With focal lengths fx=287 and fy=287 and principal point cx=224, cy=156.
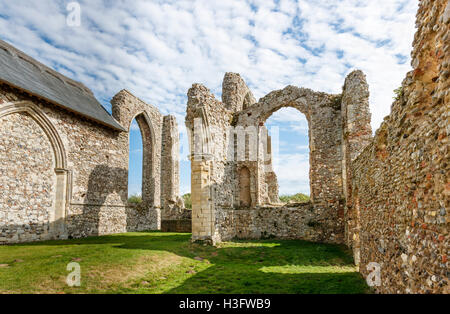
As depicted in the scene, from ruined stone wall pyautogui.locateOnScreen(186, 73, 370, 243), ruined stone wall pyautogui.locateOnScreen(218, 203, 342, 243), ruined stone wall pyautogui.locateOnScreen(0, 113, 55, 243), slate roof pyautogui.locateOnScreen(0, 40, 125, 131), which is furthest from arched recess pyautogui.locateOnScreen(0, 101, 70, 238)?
ruined stone wall pyautogui.locateOnScreen(218, 203, 342, 243)

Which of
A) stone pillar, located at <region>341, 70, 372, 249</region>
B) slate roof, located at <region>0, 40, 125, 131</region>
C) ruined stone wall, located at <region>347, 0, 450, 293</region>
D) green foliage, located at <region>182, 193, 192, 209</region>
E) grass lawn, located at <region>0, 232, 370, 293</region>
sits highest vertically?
slate roof, located at <region>0, 40, 125, 131</region>

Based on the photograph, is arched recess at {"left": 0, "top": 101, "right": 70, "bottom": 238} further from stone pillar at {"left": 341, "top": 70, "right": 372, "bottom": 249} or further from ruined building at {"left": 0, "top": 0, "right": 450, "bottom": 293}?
stone pillar at {"left": 341, "top": 70, "right": 372, "bottom": 249}

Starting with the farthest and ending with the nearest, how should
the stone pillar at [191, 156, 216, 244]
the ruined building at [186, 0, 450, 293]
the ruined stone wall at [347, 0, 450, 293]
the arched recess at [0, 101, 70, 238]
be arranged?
the arched recess at [0, 101, 70, 238]
the stone pillar at [191, 156, 216, 244]
the ruined building at [186, 0, 450, 293]
the ruined stone wall at [347, 0, 450, 293]

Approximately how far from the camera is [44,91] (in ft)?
42.4

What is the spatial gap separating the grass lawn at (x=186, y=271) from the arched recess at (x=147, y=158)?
11.0 m

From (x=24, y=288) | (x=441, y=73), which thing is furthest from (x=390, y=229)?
(x=24, y=288)

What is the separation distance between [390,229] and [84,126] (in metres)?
14.8

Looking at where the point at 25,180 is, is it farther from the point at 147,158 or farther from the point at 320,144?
the point at 320,144

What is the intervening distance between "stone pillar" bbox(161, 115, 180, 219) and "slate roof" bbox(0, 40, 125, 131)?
16.9 feet

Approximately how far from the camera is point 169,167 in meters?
21.5

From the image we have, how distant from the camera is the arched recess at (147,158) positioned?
67.0ft

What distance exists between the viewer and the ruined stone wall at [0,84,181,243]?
37.1 ft

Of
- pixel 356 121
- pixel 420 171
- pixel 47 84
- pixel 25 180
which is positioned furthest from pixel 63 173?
pixel 420 171

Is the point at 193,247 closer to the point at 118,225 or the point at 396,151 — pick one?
the point at 396,151
